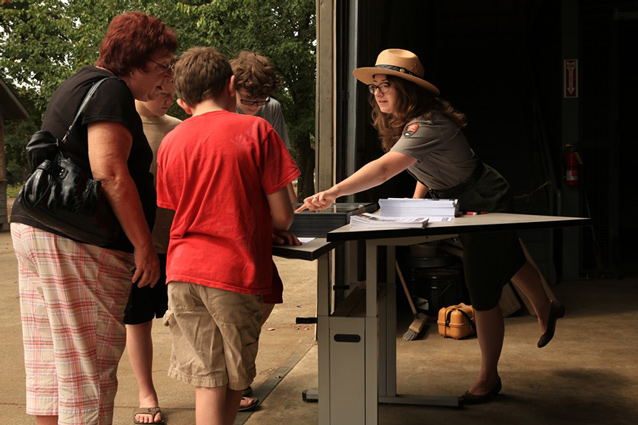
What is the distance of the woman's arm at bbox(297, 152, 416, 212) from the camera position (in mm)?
3457

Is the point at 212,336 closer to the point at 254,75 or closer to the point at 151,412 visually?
the point at 151,412

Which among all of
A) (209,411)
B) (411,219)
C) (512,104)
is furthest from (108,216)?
(512,104)

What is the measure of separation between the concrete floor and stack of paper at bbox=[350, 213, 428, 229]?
1365mm

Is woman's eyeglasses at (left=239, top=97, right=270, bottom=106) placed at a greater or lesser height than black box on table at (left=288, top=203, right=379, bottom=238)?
greater

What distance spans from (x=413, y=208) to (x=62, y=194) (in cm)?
157

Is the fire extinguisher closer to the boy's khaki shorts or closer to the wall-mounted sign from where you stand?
the wall-mounted sign

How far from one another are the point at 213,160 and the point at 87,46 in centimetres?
2180

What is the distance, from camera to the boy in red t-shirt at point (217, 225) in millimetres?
2695

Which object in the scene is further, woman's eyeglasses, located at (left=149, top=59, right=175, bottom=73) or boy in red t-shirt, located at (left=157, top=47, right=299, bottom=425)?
woman's eyeglasses, located at (left=149, top=59, right=175, bottom=73)

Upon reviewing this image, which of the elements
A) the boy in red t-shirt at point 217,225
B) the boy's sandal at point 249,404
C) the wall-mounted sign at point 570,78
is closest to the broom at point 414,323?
the boy's sandal at point 249,404

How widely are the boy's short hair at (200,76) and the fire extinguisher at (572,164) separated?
6385 millimetres

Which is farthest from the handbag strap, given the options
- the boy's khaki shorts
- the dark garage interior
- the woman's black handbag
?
the dark garage interior

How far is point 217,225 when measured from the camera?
8.85ft

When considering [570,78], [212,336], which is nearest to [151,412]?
[212,336]
